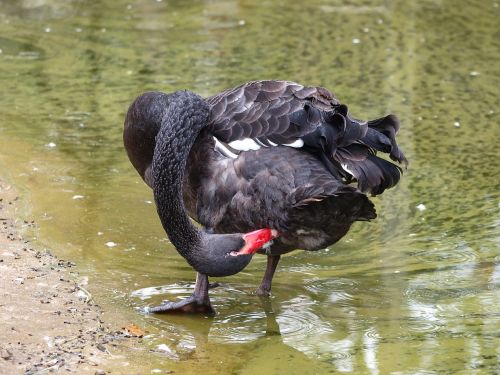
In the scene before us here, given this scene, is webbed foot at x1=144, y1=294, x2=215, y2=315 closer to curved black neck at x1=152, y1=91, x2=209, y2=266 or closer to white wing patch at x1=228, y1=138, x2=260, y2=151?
curved black neck at x1=152, y1=91, x2=209, y2=266

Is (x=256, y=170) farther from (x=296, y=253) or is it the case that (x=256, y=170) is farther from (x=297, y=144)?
(x=296, y=253)

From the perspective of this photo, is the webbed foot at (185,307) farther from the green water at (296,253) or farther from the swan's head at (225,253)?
the swan's head at (225,253)

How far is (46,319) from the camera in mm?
4543

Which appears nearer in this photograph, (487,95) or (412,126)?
(412,126)

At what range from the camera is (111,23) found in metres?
11.0

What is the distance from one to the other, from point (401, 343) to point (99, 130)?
13.1ft

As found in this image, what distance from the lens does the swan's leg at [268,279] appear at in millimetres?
5359

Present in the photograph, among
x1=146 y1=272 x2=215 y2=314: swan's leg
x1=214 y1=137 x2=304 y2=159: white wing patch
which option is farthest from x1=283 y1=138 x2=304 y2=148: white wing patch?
x1=146 y1=272 x2=215 y2=314: swan's leg

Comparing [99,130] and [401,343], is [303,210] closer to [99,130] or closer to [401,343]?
[401,343]

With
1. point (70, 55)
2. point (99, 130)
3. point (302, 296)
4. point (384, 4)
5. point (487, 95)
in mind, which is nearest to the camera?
point (302, 296)

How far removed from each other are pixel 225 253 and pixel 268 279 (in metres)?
0.82

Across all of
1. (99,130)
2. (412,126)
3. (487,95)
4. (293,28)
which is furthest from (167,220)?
(293,28)

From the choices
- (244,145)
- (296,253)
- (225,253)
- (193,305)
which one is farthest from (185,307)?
(296,253)

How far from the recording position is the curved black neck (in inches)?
183
